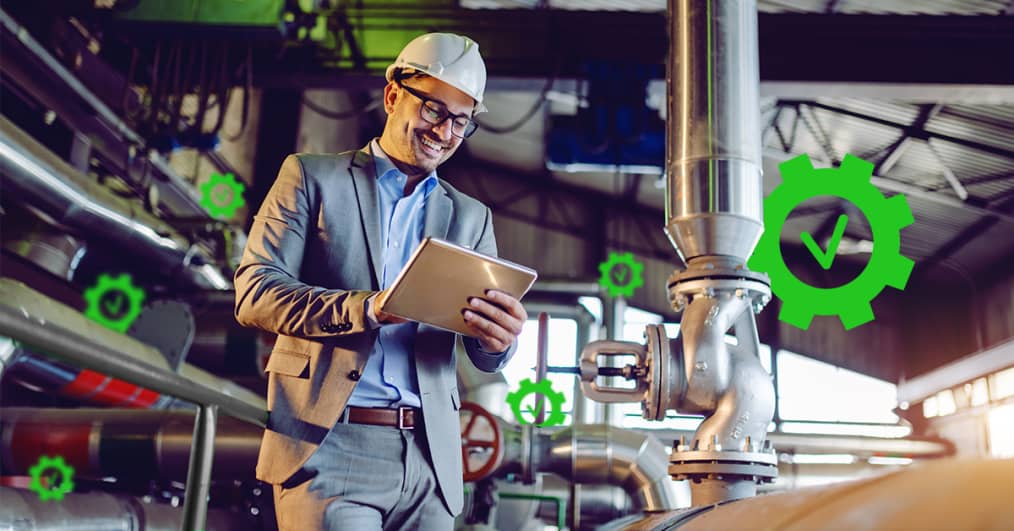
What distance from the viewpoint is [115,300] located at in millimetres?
4180

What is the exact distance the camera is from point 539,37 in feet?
12.1

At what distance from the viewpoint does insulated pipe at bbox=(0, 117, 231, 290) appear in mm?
2840

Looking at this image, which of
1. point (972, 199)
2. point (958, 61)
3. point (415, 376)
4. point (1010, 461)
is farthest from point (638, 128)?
point (972, 199)

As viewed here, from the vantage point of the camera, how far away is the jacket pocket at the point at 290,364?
1.23m

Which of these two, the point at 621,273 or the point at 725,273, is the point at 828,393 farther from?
the point at 725,273

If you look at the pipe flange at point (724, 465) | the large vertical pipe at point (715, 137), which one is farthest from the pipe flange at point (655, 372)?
the large vertical pipe at point (715, 137)

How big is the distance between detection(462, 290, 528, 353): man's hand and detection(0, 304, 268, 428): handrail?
42cm

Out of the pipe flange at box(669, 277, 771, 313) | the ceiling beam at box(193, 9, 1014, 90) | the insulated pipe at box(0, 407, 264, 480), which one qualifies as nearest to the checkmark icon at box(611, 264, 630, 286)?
the ceiling beam at box(193, 9, 1014, 90)

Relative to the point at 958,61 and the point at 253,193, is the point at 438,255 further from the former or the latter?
the point at 253,193

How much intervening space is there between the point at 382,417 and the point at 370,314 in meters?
0.18

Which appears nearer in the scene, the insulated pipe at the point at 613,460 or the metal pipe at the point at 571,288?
the insulated pipe at the point at 613,460

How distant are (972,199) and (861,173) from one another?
6.20m

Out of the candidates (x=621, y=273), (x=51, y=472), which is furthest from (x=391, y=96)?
(x=621, y=273)

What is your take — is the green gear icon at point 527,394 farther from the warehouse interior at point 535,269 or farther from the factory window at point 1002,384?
the factory window at point 1002,384
